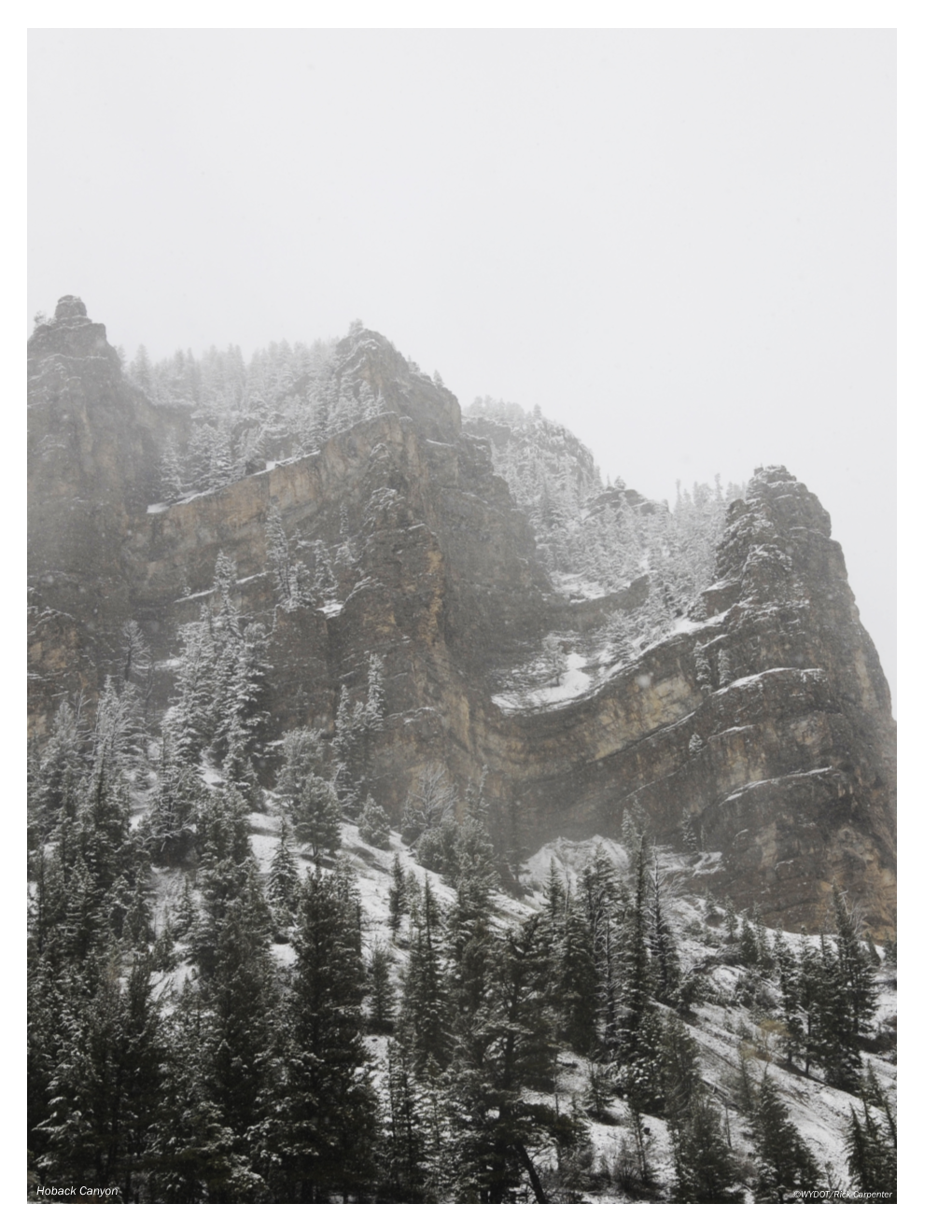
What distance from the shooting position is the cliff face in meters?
91.7

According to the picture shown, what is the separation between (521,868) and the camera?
89938 mm

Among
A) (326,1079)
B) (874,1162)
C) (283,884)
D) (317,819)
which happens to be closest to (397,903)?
(283,884)

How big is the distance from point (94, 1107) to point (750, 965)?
4051 centimetres

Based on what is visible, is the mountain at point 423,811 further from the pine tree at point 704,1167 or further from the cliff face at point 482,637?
the cliff face at point 482,637

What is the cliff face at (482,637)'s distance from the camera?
91.7 metres

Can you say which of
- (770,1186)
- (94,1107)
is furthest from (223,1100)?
(770,1186)

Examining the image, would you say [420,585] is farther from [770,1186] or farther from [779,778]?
[770,1186]

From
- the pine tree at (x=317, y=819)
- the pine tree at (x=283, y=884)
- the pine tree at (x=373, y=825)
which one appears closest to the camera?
the pine tree at (x=283, y=884)

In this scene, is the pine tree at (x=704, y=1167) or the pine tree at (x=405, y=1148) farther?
the pine tree at (x=704, y=1167)

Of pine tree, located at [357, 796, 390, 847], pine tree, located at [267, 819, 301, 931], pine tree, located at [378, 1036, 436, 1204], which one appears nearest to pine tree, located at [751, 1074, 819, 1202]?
pine tree, located at [378, 1036, 436, 1204]

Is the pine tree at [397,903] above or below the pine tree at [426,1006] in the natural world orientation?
above

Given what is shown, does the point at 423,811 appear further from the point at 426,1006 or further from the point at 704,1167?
the point at 704,1167

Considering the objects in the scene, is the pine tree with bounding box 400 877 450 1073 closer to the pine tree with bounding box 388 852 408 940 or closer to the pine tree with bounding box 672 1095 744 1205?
the pine tree with bounding box 672 1095 744 1205

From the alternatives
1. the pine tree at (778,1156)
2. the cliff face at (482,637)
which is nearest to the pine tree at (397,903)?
the pine tree at (778,1156)
